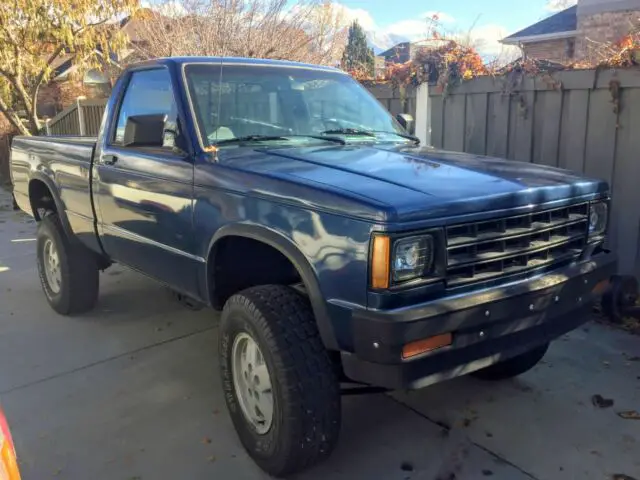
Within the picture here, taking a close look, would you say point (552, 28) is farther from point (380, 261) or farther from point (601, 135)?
point (380, 261)

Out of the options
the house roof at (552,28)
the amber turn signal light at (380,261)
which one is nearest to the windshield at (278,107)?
the amber turn signal light at (380,261)

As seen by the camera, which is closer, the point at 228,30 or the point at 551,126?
the point at 551,126

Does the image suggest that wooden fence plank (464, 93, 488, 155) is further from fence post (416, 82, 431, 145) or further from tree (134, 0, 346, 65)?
tree (134, 0, 346, 65)

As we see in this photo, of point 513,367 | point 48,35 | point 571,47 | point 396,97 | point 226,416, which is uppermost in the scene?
point 571,47

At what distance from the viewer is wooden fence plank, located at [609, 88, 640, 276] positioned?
491 cm

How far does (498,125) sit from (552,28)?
1269cm

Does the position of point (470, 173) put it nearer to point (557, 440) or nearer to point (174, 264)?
point (557, 440)

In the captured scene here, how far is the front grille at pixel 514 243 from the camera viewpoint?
8.56 ft

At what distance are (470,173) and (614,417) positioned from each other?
5.63 ft

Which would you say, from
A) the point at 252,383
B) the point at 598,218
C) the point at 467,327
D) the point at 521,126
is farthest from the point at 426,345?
the point at 521,126

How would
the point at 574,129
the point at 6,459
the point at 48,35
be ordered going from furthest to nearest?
the point at 48,35, the point at 574,129, the point at 6,459

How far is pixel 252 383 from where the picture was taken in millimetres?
3109

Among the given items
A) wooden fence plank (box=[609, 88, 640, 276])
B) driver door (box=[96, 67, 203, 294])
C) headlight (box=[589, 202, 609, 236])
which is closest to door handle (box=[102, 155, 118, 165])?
driver door (box=[96, 67, 203, 294])

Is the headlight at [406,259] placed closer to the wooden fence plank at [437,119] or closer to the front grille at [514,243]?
the front grille at [514,243]
